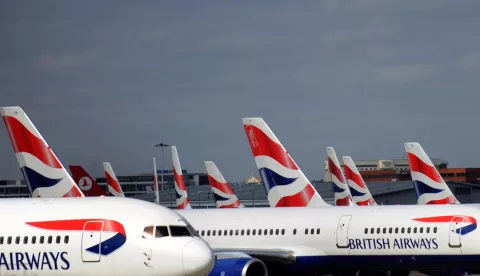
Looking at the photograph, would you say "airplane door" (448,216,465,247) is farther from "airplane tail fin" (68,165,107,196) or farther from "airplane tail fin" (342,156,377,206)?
"airplane tail fin" (342,156,377,206)

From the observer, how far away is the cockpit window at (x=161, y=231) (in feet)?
95.2

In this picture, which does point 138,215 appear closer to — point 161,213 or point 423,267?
point 161,213

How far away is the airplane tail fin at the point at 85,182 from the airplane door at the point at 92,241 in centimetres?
4061

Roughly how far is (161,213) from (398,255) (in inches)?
650

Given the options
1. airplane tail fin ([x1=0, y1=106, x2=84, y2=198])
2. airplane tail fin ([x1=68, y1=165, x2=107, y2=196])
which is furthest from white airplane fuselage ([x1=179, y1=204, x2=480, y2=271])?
airplane tail fin ([x1=68, y1=165, x2=107, y2=196])

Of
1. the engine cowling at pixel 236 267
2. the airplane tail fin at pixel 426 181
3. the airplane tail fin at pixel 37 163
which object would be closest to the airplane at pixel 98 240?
the engine cowling at pixel 236 267

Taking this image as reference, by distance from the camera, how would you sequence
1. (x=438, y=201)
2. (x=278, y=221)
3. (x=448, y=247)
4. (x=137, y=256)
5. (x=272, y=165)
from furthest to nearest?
(x=438, y=201), (x=272, y=165), (x=278, y=221), (x=448, y=247), (x=137, y=256)

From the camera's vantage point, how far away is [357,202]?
292ft

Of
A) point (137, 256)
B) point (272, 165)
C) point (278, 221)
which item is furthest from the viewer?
point (272, 165)

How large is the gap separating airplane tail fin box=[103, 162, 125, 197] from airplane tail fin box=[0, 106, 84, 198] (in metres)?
39.1

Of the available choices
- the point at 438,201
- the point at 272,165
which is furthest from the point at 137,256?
the point at 438,201

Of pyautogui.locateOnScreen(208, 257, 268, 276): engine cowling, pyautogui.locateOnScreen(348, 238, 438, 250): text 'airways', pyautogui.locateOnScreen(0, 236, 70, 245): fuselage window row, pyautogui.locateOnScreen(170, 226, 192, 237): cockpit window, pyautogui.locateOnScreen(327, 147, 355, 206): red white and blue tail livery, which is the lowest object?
pyautogui.locateOnScreen(208, 257, 268, 276): engine cowling

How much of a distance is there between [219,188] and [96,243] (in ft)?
179

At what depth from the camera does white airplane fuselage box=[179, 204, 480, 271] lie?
42.7 m
